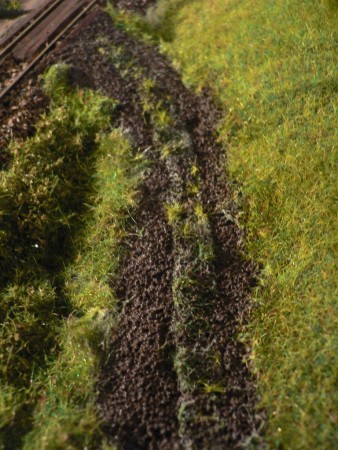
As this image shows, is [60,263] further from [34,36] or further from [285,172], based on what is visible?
[34,36]

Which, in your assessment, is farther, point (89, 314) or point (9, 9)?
point (9, 9)

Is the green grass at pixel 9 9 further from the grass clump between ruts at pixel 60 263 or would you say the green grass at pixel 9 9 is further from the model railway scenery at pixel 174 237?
the grass clump between ruts at pixel 60 263

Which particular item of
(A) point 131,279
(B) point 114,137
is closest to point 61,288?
(A) point 131,279

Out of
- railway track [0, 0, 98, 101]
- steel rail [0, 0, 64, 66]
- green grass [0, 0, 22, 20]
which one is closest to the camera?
railway track [0, 0, 98, 101]

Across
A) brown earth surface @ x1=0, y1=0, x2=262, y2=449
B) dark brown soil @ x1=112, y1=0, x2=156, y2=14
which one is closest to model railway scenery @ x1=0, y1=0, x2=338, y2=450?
brown earth surface @ x1=0, y1=0, x2=262, y2=449

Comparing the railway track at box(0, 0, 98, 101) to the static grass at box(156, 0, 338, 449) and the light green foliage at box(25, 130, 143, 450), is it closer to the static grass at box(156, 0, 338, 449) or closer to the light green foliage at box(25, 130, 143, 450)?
the static grass at box(156, 0, 338, 449)

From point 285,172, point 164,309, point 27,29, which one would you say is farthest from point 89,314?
point 27,29

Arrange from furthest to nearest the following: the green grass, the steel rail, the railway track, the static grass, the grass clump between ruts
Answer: the green grass
the steel rail
the railway track
the grass clump between ruts
the static grass

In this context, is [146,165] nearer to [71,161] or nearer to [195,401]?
[71,161]
